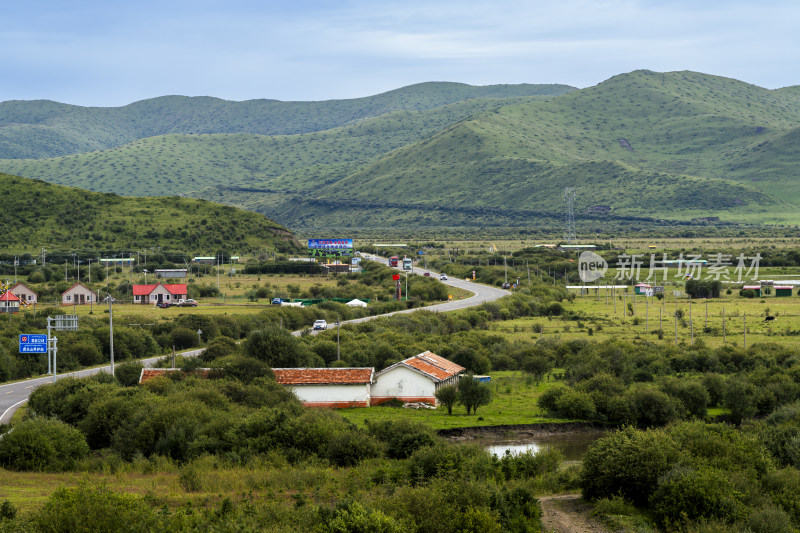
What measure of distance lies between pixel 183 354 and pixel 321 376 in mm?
14091

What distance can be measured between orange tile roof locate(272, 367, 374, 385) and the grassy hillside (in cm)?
8752

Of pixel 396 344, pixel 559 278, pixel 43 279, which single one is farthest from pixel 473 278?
pixel 396 344

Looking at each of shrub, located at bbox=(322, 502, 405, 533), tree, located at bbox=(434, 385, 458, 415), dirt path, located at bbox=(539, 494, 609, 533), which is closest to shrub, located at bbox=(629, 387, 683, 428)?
tree, located at bbox=(434, 385, 458, 415)

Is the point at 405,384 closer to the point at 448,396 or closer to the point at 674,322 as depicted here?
the point at 448,396

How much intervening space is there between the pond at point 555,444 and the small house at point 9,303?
47355mm

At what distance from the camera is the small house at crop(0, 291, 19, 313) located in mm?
69250

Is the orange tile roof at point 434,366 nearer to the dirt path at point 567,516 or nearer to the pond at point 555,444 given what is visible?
the pond at point 555,444

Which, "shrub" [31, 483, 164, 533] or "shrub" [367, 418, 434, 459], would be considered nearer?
"shrub" [31, 483, 164, 533]

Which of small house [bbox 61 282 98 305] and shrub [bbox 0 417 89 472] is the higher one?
shrub [bbox 0 417 89 472]

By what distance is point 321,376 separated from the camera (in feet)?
132

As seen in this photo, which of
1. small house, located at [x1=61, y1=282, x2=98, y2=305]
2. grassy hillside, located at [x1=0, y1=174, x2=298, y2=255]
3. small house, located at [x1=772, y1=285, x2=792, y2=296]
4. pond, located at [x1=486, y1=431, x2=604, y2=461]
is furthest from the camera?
grassy hillside, located at [x1=0, y1=174, x2=298, y2=255]

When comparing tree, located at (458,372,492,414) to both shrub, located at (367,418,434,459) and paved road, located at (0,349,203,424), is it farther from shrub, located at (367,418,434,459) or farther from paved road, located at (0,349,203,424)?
paved road, located at (0,349,203,424)

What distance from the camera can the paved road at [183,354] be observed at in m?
38.6

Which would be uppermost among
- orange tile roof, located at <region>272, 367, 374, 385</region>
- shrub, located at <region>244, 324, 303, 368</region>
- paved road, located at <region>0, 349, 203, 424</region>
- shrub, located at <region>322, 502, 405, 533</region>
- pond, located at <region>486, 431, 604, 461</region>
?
shrub, located at <region>322, 502, 405, 533</region>
